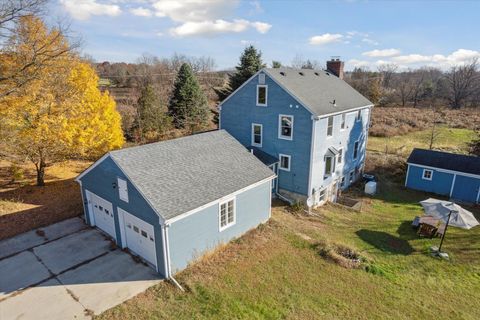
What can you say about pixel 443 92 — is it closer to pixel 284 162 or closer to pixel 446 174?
pixel 446 174

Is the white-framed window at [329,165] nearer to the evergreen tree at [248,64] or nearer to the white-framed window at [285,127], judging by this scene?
the white-framed window at [285,127]

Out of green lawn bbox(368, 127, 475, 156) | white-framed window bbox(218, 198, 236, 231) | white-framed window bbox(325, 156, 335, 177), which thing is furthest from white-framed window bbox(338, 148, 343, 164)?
green lawn bbox(368, 127, 475, 156)

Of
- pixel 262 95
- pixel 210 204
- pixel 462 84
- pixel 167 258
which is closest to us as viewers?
pixel 167 258

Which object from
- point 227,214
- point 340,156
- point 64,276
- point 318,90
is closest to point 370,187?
point 340,156

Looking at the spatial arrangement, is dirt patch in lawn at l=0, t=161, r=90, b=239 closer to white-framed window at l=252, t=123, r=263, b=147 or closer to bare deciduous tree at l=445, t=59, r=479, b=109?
white-framed window at l=252, t=123, r=263, b=147

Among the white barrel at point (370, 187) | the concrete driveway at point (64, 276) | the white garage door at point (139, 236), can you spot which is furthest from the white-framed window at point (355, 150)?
the concrete driveway at point (64, 276)
